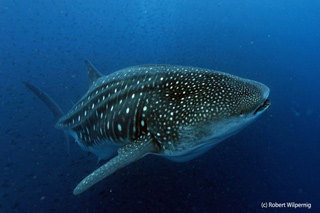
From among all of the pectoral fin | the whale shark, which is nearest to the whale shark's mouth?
the whale shark

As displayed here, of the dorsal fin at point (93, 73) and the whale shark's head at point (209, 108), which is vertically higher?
the dorsal fin at point (93, 73)

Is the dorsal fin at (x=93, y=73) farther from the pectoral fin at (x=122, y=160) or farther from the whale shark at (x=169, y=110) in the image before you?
the pectoral fin at (x=122, y=160)

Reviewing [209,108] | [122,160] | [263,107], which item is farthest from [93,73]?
[263,107]

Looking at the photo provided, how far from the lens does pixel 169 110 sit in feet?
8.84

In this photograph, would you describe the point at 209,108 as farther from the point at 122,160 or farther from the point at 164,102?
the point at 122,160

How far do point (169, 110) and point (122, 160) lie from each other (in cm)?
88

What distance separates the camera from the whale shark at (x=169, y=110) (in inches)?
93.7

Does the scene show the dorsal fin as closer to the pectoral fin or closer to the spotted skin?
the spotted skin

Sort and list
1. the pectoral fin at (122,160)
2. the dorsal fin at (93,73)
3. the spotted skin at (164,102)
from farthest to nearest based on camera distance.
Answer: the dorsal fin at (93,73) → the pectoral fin at (122,160) → the spotted skin at (164,102)

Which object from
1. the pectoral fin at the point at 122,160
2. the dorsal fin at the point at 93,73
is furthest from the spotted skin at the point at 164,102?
the dorsal fin at the point at 93,73

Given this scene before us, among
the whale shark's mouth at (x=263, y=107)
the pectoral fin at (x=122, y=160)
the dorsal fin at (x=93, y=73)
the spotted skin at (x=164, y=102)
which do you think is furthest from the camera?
the dorsal fin at (x=93, y=73)

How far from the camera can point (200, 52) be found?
1689 centimetres

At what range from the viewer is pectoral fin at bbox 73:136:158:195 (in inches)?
100

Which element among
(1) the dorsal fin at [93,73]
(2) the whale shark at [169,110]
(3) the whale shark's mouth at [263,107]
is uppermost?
(1) the dorsal fin at [93,73]
